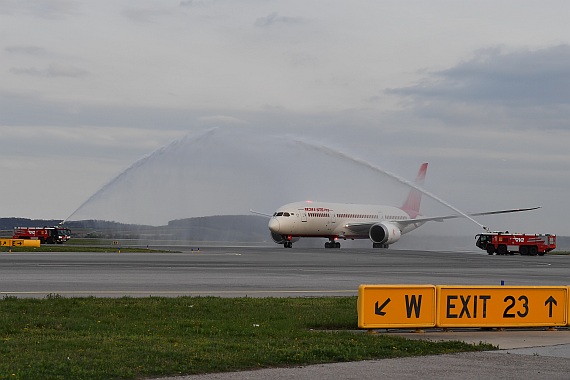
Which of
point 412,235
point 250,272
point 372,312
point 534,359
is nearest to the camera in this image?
point 534,359

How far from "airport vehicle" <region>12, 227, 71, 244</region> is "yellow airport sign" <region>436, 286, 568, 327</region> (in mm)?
70262

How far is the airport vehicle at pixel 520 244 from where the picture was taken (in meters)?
76.4

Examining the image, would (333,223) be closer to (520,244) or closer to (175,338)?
(520,244)

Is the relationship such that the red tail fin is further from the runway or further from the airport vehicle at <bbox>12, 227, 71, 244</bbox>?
the runway

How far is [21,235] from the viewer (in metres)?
87.9

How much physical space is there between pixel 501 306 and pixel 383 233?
6971cm

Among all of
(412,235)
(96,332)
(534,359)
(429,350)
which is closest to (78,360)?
(96,332)

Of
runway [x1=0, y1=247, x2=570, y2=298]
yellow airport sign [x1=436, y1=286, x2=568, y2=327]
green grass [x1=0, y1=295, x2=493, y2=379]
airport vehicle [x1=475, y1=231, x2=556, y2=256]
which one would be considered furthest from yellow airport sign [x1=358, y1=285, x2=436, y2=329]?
airport vehicle [x1=475, y1=231, x2=556, y2=256]

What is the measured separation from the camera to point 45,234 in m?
85.2

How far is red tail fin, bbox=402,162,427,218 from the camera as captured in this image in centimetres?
11194

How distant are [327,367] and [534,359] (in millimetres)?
3745

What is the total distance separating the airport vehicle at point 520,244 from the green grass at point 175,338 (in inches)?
2226

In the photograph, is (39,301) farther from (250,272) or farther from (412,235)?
(412,235)

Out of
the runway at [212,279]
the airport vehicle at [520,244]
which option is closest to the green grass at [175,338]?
the runway at [212,279]
